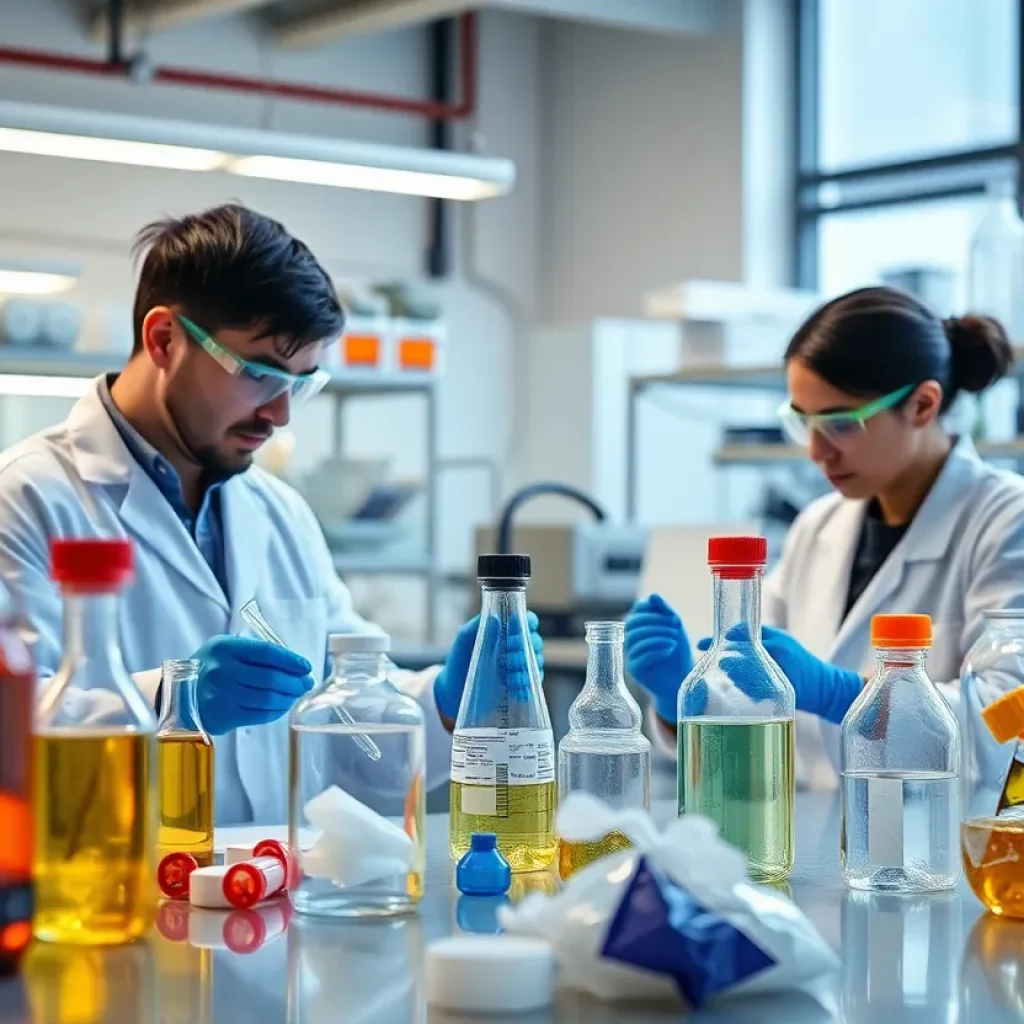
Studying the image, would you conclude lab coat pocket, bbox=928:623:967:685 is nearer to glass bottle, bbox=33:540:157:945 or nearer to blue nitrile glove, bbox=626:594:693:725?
blue nitrile glove, bbox=626:594:693:725

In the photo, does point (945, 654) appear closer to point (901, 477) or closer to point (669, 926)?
point (901, 477)

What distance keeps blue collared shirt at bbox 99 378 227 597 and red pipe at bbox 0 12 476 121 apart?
377 cm

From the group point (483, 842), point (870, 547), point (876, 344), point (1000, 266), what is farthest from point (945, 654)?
point (1000, 266)

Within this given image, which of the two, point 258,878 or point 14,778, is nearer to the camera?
point 14,778

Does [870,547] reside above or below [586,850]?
above

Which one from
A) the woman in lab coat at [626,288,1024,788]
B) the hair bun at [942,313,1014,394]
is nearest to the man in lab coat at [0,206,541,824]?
the woman in lab coat at [626,288,1024,788]

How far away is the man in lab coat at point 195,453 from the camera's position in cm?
198

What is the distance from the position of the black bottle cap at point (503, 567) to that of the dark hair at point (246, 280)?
0.75m

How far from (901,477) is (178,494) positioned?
1075 millimetres

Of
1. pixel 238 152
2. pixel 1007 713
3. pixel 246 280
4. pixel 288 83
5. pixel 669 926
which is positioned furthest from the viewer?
pixel 288 83

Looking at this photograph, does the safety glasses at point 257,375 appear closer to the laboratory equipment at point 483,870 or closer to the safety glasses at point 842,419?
the safety glasses at point 842,419

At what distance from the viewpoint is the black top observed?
2.51 metres

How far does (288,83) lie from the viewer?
6176 millimetres

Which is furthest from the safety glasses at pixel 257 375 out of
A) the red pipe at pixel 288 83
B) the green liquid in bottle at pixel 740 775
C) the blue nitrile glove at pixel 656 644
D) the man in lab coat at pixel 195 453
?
the red pipe at pixel 288 83
